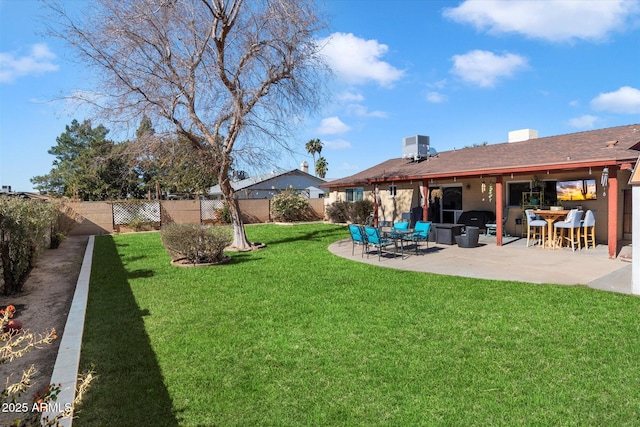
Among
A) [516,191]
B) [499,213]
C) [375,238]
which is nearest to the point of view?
[375,238]

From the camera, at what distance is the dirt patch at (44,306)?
3663 mm

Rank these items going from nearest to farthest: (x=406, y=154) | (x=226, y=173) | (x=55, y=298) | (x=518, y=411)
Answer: (x=518, y=411)
(x=55, y=298)
(x=226, y=173)
(x=406, y=154)

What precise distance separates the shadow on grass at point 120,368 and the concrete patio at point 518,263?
5.94m

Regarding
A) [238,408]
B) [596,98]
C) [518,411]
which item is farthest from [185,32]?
[596,98]

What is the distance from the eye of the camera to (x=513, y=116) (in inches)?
859

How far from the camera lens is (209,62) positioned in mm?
11578

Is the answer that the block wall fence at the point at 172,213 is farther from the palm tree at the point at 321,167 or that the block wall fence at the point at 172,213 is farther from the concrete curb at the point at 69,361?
the palm tree at the point at 321,167

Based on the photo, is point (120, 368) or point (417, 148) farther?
point (417, 148)

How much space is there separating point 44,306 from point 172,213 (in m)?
15.1

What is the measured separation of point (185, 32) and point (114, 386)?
37.2ft

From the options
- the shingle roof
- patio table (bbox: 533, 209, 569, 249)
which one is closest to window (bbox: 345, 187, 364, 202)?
the shingle roof

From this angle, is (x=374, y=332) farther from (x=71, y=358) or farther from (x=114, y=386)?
(x=71, y=358)

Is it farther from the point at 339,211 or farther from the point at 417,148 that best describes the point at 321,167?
the point at 417,148

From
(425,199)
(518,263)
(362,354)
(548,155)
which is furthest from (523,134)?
(362,354)
